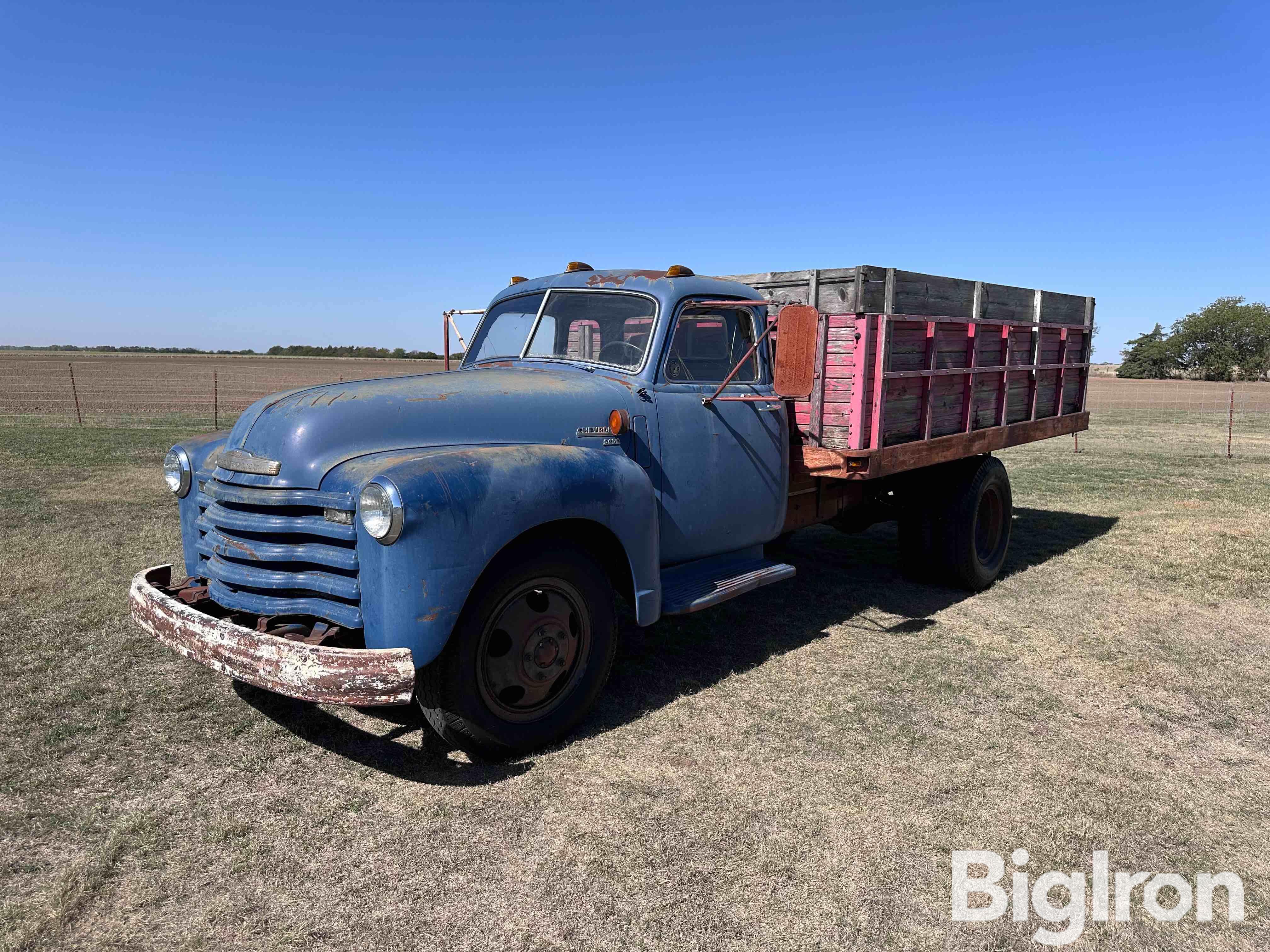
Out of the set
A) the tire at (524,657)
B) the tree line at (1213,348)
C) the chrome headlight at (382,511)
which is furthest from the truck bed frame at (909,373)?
the tree line at (1213,348)

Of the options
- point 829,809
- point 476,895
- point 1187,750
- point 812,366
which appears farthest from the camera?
point 812,366

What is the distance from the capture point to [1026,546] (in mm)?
7809

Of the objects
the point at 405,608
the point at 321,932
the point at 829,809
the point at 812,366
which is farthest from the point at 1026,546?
the point at 321,932

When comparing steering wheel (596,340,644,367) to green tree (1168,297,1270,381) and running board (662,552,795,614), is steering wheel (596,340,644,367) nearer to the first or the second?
running board (662,552,795,614)

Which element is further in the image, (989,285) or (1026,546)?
(1026,546)

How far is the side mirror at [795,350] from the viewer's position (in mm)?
3834

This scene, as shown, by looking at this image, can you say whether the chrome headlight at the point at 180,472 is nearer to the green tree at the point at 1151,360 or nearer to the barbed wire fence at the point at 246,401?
the barbed wire fence at the point at 246,401

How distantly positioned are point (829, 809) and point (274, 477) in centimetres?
247

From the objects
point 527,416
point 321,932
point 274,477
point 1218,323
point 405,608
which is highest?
point 1218,323

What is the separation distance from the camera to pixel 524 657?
3.42 m

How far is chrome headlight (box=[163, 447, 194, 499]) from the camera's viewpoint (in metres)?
3.99

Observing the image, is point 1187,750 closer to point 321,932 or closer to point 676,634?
point 676,634

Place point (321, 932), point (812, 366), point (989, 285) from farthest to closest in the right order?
point (989, 285), point (812, 366), point (321, 932)

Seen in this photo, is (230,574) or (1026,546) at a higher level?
(230,574)
